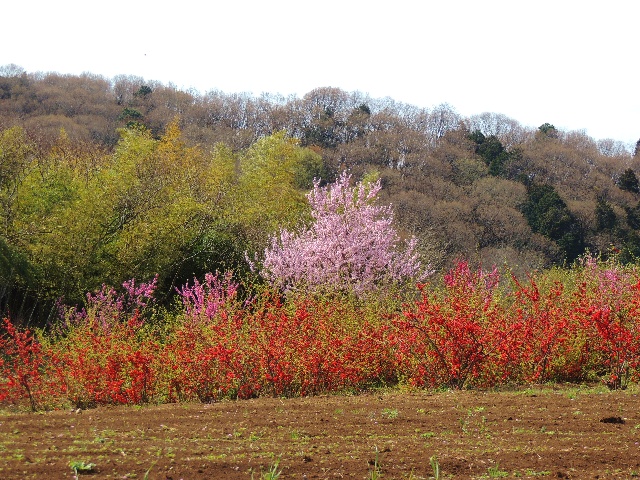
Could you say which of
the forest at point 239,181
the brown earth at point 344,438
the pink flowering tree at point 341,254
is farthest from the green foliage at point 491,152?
the brown earth at point 344,438

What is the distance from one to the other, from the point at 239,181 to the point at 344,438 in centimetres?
2146

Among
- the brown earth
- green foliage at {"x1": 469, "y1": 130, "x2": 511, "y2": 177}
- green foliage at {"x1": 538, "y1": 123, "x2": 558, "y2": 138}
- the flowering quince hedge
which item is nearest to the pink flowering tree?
the flowering quince hedge

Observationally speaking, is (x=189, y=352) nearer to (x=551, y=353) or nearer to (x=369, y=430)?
(x=369, y=430)

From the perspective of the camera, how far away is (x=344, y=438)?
4.97 metres

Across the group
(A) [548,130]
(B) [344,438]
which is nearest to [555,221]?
(A) [548,130]

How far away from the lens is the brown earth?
400cm

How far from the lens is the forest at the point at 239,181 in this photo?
51.0 ft

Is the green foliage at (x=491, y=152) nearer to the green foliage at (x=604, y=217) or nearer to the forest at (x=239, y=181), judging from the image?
the forest at (x=239, y=181)

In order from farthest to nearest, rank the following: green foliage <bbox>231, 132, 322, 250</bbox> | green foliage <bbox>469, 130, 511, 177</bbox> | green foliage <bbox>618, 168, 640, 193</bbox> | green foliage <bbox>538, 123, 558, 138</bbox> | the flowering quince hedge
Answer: green foliage <bbox>538, 123, 558, 138</bbox> < green foliage <bbox>618, 168, 640, 193</bbox> < green foliage <bbox>469, 130, 511, 177</bbox> < green foliage <bbox>231, 132, 322, 250</bbox> < the flowering quince hedge

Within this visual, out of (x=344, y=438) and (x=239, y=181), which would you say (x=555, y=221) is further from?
(x=344, y=438)

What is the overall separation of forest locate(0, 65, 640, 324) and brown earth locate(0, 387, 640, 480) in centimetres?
663

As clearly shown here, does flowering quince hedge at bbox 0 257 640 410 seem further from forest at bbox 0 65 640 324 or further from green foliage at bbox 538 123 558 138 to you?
green foliage at bbox 538 123 558 138

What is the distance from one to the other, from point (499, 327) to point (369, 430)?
350 centimetres

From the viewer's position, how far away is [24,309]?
16.2m
